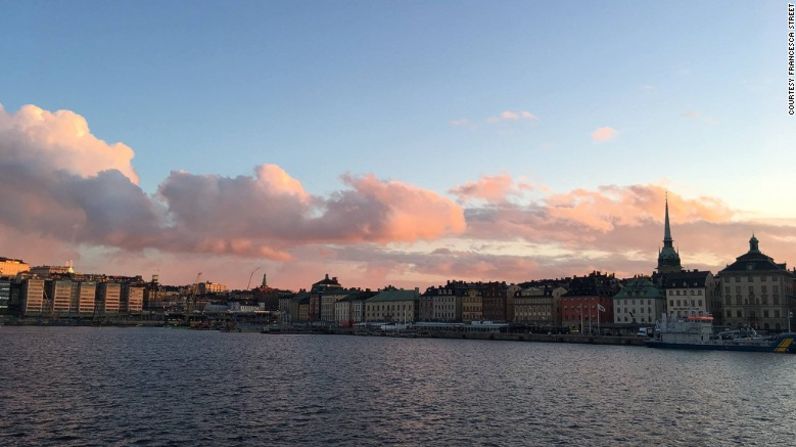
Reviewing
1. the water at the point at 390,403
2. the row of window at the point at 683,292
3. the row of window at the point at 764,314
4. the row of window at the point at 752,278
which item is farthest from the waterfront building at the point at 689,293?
the water at the point at 390,403

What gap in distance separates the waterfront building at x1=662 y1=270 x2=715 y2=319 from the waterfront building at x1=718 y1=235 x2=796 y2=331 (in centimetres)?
604

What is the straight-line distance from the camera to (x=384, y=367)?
9031 centimetres

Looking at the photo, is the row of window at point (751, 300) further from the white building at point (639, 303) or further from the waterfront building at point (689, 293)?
the white building at point (639, 303)

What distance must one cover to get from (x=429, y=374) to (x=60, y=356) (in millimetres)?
56529

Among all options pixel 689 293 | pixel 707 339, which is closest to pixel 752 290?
pixel 689 293

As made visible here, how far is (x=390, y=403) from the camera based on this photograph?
57031 millimetres

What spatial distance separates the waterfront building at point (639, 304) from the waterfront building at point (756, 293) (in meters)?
17.4

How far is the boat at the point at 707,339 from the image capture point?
125 meters

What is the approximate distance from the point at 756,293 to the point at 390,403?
13519 cm

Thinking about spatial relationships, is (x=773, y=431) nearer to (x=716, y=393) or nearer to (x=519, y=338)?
(x=716, y=393)

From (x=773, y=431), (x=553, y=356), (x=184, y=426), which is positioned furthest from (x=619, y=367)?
(x=184, y=426)

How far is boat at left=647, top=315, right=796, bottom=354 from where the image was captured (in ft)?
411

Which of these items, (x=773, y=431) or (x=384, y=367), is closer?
(x=773, y=431)

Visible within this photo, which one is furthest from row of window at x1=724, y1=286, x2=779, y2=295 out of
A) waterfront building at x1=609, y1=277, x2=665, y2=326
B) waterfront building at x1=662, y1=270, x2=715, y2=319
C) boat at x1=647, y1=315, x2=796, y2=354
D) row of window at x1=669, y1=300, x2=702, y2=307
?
boat at x1=647, y1=315, x2=796, y2=354
